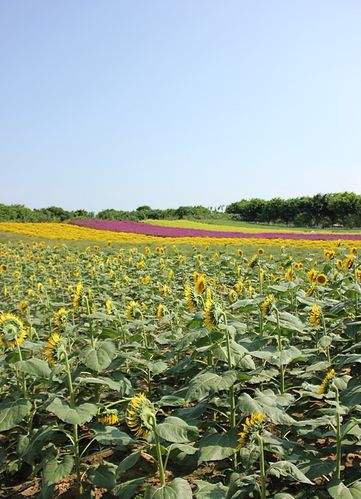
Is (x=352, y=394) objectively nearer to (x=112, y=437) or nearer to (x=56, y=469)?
(x=112, y=437)

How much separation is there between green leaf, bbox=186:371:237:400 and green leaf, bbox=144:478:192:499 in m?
0.48

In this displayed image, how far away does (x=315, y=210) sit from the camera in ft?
232

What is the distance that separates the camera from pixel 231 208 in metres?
90.5

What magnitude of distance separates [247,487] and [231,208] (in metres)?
88.9

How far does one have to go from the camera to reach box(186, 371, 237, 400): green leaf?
106 inches

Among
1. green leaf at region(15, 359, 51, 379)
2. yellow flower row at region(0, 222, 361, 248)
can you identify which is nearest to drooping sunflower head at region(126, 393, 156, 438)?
green leaf at region(15, 359, 51, 379)

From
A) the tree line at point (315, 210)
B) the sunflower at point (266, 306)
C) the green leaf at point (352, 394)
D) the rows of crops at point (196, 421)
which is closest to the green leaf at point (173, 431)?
the rows of crops at point (196, 421)

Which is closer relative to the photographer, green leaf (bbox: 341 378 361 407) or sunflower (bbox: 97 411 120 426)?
green leaf (bbox: 341 378 361 407)

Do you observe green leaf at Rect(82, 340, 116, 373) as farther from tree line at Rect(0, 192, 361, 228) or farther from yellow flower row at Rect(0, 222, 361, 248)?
tree line at Rect(0, 192, 361, 228)

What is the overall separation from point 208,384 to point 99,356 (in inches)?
30.4

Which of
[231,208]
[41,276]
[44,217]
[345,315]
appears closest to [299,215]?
[231,208]

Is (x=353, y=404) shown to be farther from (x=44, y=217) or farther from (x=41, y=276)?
(x=44, y=217)

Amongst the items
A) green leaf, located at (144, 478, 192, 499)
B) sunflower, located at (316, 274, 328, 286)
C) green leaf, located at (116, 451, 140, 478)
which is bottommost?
green leaf, located at (116, 451, 140, 478)

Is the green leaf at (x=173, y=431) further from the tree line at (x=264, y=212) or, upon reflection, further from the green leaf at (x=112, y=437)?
the tree line at (x=264, y=212)
